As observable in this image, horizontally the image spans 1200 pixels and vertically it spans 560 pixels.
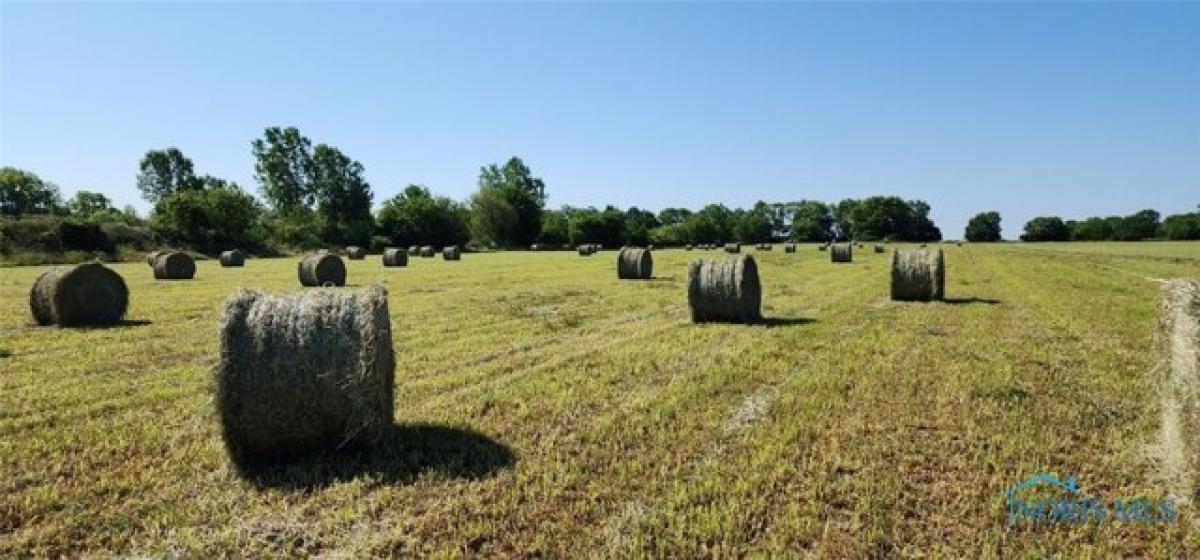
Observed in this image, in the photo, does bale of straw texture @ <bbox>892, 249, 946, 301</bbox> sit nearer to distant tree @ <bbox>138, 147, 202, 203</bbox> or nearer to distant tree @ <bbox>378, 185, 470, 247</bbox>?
distant tree @ <bbox>378, 185, 470, 247</bbox>

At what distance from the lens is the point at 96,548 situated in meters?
4.71

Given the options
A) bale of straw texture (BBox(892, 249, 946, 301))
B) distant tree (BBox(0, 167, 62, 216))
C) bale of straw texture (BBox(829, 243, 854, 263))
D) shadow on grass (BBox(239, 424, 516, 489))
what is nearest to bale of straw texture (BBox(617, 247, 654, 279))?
bale of straw texture (BBox(892, 249, 946, 301))

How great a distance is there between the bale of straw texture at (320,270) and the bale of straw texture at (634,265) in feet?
33.6

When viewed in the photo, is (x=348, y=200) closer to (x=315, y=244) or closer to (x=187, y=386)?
(x=315, y=244)

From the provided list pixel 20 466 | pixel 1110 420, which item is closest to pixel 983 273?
pixel 1110 420

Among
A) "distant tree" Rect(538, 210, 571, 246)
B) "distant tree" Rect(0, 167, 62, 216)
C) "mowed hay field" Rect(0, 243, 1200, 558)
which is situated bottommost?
"mowed hay field" Rect(0, 243, 1200, 558)

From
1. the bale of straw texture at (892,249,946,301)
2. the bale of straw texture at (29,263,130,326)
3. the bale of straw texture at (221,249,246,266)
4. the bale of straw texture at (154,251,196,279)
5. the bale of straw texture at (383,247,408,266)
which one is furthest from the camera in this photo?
the bale of straw texture at (221,249,246,266)

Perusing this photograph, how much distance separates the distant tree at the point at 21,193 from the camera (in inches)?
3556

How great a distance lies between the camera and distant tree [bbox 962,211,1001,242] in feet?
422

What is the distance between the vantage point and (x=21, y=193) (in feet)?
304

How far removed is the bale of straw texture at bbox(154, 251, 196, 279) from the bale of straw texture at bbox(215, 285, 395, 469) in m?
27.5

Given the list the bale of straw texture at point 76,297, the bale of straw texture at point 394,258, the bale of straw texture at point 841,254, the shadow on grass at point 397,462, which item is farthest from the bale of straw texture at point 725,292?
the bale of straw texture at point 394,258

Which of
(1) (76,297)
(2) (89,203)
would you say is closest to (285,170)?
(2) (89,203)

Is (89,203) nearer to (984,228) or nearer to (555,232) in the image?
(555,232)
